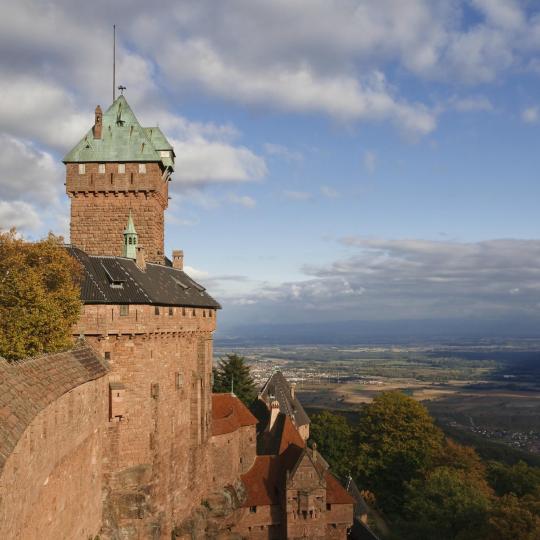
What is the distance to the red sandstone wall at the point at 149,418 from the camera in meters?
25.6

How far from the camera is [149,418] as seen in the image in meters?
27.3

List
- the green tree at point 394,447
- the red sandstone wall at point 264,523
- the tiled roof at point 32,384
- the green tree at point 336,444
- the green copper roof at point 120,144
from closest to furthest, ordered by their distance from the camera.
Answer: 1. the tiled roof at point 32,384
2. the green copper roof at point 120,144
3. the red sandstone wall at point 264,523
4. the green tree at point 394,447
5. the green tree at point 336,444

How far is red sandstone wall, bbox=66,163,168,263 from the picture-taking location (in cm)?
3500

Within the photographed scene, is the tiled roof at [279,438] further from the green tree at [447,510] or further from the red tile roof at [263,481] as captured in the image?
the green tree at [447,510]

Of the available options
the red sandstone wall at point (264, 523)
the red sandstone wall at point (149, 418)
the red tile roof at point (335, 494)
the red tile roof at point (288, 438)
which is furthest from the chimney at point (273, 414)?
A: the red sandstone wall at point (149, 418)

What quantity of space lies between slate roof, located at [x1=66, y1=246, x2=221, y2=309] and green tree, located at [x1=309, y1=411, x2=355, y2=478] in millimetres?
32203

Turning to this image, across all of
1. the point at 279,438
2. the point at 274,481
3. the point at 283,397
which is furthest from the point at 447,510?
the point at 283,397

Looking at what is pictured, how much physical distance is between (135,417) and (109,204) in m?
13.7

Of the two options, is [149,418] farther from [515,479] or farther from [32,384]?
[515,479]

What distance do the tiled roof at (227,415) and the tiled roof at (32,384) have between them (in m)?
17.4

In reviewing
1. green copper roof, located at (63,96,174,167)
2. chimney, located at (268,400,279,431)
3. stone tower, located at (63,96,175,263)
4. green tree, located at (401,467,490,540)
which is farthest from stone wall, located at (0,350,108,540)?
green tree, located at (401,467,490,540)

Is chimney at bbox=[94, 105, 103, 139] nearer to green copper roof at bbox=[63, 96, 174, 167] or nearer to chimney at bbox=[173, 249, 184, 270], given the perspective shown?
green copper roof at bbox=[63, 96, 174, 167]

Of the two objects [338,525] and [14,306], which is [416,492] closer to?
[338,525]

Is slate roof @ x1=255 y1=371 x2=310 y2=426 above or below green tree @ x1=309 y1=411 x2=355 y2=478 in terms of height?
above
